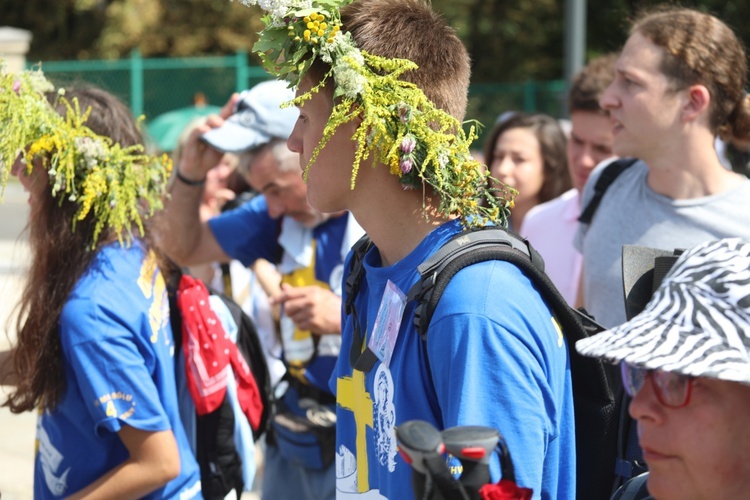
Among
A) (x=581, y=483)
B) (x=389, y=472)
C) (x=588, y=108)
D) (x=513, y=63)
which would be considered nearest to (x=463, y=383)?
(x=389, y=472)

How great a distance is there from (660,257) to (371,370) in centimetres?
69

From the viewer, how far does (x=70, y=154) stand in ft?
9.55

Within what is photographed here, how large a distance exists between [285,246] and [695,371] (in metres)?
2.64

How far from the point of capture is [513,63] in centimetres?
2452

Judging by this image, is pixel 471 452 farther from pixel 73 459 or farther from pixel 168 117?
pixel 168 117

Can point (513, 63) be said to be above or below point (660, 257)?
above

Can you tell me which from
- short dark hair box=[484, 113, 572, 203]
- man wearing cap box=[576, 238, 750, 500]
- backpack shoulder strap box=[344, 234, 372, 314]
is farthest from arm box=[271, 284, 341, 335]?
short dark hair box=[484, 113, 572, 203]

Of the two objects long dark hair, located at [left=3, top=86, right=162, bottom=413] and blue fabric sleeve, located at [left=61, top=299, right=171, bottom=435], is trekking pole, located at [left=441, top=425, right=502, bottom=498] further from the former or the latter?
long dark hair, located at [left=3, top=86, right=162, bottom=413]

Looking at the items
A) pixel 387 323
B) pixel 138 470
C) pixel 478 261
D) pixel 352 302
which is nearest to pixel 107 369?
pixel 138 470

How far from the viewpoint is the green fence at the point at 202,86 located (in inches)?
749

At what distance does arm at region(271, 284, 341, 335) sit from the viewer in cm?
357

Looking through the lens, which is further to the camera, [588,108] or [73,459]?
[588,108]

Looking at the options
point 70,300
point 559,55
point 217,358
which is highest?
point 559,55

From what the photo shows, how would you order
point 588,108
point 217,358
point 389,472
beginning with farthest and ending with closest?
point 588,108 → point 217,358 → point 389,472
